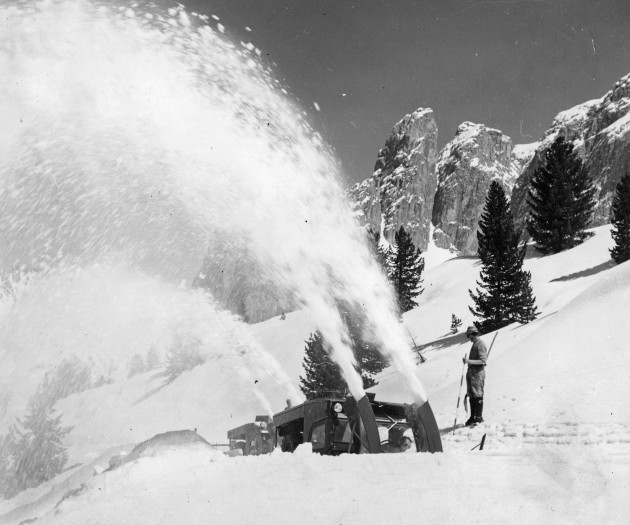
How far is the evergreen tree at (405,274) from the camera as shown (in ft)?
197

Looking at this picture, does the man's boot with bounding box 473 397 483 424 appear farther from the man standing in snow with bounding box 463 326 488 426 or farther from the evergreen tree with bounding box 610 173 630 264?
the evergreen tree with bounding box 610 173 630 264

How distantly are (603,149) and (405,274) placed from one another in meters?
92.6

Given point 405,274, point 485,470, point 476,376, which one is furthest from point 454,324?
point 485,470

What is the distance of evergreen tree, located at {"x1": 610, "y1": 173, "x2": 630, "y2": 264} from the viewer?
3950cm

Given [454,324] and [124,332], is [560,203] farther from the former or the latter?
[124,332]

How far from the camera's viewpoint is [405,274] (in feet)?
206

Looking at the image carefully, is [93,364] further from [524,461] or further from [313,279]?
[524,461]

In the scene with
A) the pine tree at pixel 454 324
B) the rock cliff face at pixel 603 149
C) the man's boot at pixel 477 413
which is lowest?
the man's boot at pixel 477 413

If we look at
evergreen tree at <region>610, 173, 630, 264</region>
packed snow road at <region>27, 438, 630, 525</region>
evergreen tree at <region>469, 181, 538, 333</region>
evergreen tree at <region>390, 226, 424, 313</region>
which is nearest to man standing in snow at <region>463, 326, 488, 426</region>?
packed snow road at <region>27, 438, 630, 525</region>

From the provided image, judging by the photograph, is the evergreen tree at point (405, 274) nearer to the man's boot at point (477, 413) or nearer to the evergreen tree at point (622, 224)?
the evergreen tree at point (622, 224)

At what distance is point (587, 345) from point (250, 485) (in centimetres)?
1137

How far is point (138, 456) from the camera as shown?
730 centimetres

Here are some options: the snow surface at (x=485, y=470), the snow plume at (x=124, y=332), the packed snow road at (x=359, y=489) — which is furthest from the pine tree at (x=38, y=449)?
the packed snow road at (x=359, y=489)

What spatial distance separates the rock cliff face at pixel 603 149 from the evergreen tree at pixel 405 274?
4972cm
